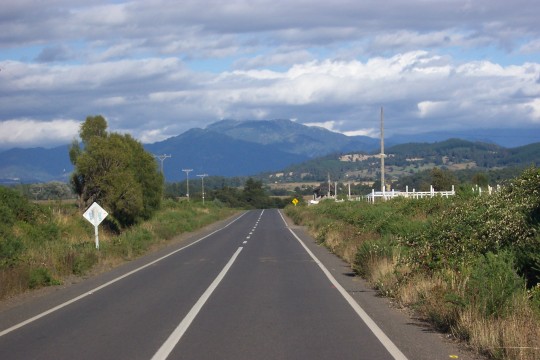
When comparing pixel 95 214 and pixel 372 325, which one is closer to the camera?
pixel 372 325

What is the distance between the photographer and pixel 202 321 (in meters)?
12.5

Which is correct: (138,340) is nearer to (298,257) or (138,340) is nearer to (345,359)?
(345,359)

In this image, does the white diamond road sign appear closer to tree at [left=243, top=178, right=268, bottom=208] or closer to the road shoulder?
the road shoulder

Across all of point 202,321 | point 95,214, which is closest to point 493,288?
point 202,321

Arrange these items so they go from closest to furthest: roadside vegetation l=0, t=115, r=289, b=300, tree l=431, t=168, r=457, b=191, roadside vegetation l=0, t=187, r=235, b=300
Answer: roadside vegetation l=0, t=187, r=235, b=300
roadside vegetation l=0, t=115, r=289, b=300
tree l=431, t=168, r=457, b=191

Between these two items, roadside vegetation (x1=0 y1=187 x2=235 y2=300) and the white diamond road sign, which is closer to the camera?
roadside vegetation (x1=0 y1=187 x2=235 y2=300)

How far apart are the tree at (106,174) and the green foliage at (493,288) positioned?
3486 centimetres

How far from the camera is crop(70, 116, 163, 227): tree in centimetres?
4425

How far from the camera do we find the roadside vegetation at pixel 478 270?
1002 cm

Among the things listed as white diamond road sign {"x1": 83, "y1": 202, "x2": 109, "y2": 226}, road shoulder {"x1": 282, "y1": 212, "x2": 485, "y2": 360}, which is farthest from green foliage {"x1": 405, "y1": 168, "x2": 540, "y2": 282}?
white diamond road sign {"x1": 83, "y1": 202, "x2": 109, "y2": 226}

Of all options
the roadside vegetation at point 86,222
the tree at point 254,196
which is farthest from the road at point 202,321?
the tree at point 254,196

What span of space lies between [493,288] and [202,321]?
478 centimetres

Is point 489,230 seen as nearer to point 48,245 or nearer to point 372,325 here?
point 372,325

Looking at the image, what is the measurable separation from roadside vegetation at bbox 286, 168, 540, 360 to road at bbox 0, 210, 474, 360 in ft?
2.79
